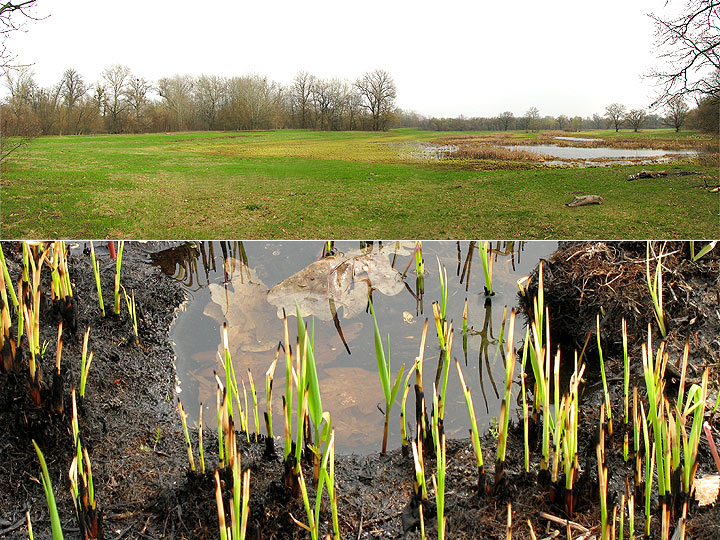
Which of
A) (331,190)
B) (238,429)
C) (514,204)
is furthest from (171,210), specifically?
(238,429)

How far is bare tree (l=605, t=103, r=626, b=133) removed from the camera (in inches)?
425

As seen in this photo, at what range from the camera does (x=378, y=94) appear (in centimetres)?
1043

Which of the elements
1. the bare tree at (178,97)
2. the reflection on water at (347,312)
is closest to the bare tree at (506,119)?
the bare tree at (178,97)

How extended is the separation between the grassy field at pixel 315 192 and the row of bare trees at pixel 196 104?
56 cm

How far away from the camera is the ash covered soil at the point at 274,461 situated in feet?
4.11

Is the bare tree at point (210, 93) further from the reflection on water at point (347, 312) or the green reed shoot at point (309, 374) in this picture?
the green reed shoot at point (309, 374)

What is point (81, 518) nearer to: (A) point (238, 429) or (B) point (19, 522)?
(B) point (19, 522)

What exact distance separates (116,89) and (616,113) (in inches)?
416

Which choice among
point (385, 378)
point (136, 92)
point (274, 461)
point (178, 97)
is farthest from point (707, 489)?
point (136, 92)

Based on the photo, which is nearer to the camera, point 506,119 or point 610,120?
point 610,120

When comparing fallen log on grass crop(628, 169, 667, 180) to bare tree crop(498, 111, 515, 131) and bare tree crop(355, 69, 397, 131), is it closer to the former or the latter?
bare tree crop(498, 111, 515, 131)

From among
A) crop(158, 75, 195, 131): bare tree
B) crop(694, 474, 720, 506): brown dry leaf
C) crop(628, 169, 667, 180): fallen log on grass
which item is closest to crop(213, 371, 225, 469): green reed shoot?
crop(694, 474, 720, 506): brown dry leaf

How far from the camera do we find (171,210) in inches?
379

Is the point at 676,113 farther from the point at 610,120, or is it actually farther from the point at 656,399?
the point at 656,399
